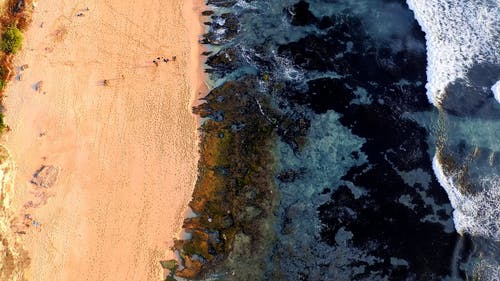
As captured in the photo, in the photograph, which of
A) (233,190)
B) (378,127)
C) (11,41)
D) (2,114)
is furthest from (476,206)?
(11,41)

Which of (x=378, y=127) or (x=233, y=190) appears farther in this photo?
(x=378, y=127)

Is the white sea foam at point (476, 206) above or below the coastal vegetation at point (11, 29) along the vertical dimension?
below

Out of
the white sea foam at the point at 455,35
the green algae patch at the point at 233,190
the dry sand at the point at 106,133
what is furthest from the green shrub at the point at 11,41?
the white sea foam at the point at 455,35

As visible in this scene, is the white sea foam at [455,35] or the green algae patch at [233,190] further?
the white sea foam at [455,35]

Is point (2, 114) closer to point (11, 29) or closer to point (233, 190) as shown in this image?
point (11, 29)

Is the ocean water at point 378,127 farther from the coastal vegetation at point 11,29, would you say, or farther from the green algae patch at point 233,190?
the coastal vegetation at point 11,29

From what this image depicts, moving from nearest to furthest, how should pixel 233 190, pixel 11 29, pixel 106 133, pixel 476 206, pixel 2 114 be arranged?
pixel 233 190 < pixel 476 206 < pixel 2 114 < pixel 106 133 < pixel 11 29
